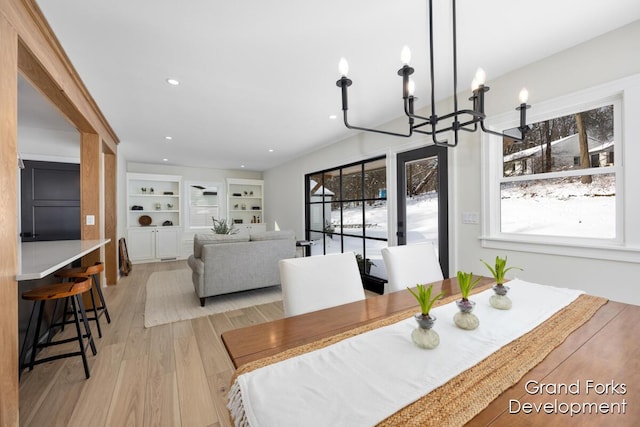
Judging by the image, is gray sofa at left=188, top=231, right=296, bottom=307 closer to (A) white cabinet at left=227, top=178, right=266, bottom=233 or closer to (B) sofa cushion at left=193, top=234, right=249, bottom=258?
(B) sofa cushion at left=193, top=234, right=249, bottom=258

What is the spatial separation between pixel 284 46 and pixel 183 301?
3.16 meters

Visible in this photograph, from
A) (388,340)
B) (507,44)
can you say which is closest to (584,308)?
(388,340)

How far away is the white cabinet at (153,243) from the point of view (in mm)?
6059

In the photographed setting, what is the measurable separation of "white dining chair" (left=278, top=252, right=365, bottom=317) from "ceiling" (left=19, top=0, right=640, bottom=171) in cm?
151

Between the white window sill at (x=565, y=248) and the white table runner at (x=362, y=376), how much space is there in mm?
1336

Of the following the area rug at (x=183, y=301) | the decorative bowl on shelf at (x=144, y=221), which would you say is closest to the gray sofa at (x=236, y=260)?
the area rug at (x=183, y=301)

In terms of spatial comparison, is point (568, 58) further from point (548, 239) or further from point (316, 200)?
point (316, 200)

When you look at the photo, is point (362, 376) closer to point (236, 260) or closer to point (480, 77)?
point (480, 77)

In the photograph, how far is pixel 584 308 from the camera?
1217mm

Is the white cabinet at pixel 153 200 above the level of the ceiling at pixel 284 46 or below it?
below

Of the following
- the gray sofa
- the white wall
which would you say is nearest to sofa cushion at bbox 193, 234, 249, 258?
the gray sofa

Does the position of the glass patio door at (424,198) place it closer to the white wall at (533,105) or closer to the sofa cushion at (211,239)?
the white wall at (533,105)

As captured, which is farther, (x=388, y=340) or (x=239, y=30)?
(x=239, y=30)

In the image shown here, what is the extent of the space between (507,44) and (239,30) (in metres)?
1.93
